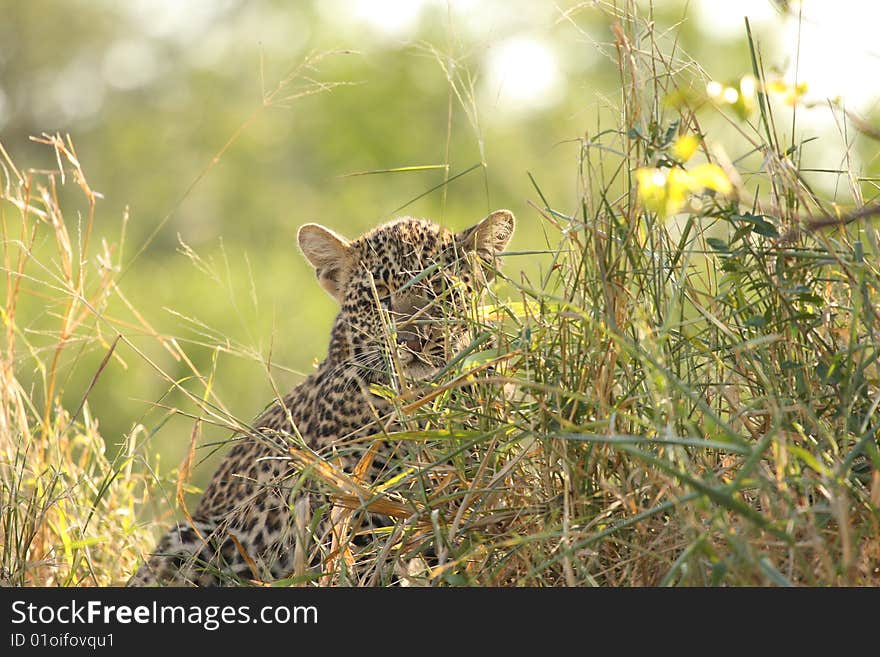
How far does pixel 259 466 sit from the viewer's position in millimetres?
6105

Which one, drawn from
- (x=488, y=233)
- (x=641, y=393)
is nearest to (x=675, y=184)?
(x=641, y=393)

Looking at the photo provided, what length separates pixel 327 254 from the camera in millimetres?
6461

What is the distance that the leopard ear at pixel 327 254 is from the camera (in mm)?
6371

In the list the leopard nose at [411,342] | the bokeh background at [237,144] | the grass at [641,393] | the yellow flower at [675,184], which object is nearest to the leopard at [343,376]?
the leopard nose at [411,342]

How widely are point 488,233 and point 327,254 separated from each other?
3.28 feet

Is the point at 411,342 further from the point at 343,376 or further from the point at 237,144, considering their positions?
the point at 237,144

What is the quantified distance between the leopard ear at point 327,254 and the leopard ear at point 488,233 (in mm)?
735

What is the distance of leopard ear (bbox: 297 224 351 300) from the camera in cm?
637

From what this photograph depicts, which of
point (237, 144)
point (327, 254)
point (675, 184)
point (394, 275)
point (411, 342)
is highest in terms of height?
point (237, 144)

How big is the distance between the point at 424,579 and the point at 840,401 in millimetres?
1368

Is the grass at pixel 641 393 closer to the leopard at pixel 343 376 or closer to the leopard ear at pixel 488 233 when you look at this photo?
the leopard at pixel 343 376

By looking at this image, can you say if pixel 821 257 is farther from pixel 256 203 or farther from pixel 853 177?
pixel 256 203

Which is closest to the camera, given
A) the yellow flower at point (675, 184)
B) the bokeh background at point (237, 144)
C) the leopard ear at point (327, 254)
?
the yellow flower at point (675, 184)

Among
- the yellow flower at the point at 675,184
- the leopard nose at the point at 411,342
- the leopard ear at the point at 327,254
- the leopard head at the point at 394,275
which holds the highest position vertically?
the leopard ear at the point at 327,254
